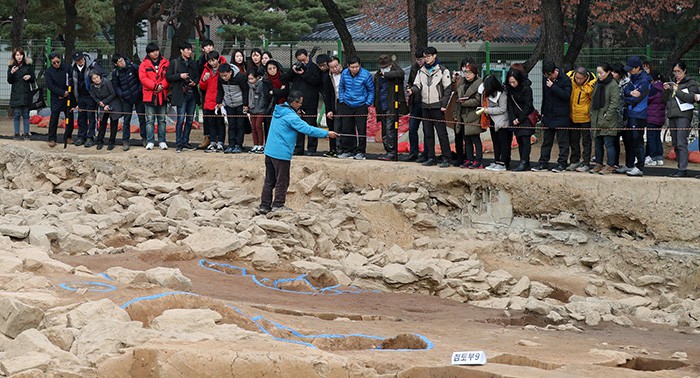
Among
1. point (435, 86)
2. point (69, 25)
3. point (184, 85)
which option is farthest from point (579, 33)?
point (69, 25)

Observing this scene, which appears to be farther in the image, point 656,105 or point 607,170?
point 656,105

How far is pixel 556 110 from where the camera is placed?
16.4m

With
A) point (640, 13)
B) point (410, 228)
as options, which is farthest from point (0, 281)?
point (640, 13)

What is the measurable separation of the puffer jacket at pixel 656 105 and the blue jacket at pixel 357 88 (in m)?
4.41

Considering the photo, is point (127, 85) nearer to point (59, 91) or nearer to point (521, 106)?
point (59, 91)

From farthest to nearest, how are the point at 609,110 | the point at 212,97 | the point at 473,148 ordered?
the point at 212,97 < the point at 473,148 < the point at 609,110

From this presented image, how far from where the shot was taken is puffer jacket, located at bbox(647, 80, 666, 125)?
53.8 feet

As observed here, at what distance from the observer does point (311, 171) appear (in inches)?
707

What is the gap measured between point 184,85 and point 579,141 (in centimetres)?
714

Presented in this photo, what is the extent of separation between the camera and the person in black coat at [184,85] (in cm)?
1944

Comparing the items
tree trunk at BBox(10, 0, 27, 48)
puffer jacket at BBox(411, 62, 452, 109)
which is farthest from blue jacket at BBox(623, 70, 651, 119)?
tree trunk at BBox(10, 0, 27, 48)

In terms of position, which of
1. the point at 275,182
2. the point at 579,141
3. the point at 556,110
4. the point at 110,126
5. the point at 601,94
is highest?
the point at 601,94

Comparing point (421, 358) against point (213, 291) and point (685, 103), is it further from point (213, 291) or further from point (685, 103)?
point (685, 103)

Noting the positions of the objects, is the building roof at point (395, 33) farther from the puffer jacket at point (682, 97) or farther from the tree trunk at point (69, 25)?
the puffer jacket at point (682, 97)
